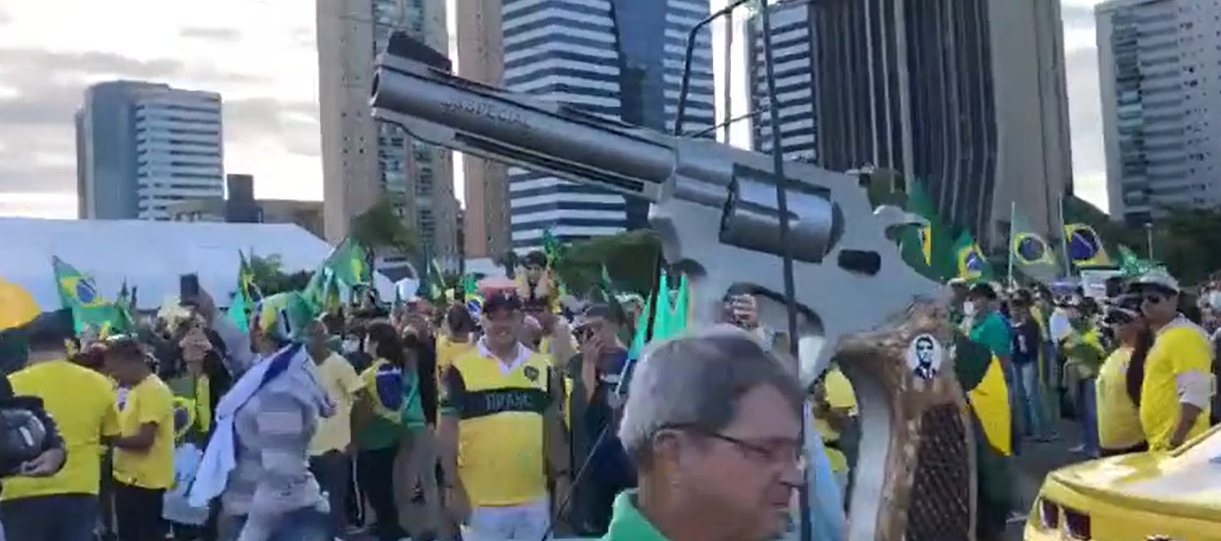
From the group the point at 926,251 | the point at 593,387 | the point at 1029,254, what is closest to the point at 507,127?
the point at 926,251

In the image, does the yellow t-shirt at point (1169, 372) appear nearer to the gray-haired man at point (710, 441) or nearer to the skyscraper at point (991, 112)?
the gray-haired man at point (710, 441)

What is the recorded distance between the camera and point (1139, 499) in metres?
4.29

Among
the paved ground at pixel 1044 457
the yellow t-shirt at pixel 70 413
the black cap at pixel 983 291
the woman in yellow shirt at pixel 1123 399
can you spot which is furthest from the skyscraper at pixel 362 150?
the woman in yellow shirt at pixel 1123 399

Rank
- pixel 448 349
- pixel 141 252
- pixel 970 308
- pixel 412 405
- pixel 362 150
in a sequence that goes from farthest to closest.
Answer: pixel 362 150, pixel 141 252, pixel 970 308, pixel 412 405, pixel 448 349

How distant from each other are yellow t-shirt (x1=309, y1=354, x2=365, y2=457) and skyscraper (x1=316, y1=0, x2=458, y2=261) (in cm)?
6787

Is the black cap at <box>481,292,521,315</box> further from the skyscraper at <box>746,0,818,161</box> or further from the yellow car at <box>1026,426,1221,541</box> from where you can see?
the yellow car at <box>1026,426,1221,541</box>

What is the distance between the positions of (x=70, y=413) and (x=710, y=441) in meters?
5.34

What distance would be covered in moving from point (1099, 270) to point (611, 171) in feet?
65.4

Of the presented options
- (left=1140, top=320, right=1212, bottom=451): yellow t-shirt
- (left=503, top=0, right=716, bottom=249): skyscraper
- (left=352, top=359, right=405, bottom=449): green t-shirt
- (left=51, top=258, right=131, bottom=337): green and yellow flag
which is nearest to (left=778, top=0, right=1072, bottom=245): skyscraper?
(left=51, top=258, right=131, bottom=337): green and yellow flag

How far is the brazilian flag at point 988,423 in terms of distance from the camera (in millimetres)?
5523

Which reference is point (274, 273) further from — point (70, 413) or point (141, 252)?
point (70, 413)

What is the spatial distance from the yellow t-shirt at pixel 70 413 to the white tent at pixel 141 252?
26891mm

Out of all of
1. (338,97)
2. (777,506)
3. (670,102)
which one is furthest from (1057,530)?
(338,97)

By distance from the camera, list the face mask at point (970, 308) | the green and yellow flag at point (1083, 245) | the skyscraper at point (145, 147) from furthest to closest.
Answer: the skyscraper at point (145, 147), the green and yellow flag at point (1083, 245), the face mask at point (970, 308)
